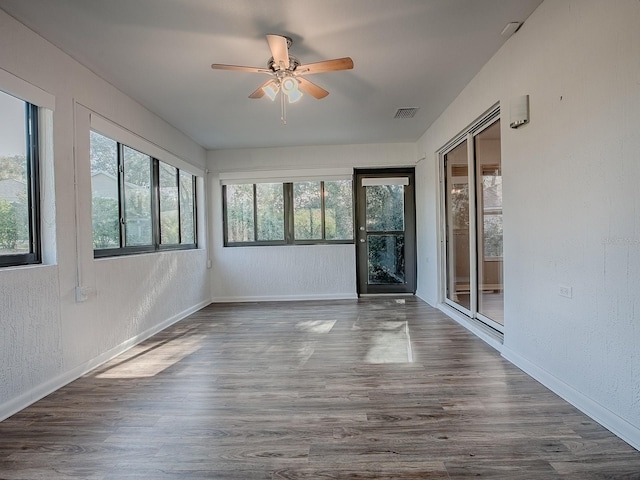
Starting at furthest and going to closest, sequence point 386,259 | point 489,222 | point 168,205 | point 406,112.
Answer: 1. point 386,259
2. point 168,205
3. point 406,112
4. point 489,222

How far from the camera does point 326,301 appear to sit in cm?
570

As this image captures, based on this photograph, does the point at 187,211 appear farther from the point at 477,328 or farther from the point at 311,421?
the point at 477,328

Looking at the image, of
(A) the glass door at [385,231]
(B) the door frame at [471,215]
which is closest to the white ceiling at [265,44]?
(B) the door frame at [471,215]

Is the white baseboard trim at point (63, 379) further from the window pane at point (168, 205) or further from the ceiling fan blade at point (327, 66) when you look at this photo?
the ceiling fan blade at point (327, 66)

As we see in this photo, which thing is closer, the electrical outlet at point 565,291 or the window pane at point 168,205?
the electrical outlet at point 565,291

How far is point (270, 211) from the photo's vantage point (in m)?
5.95

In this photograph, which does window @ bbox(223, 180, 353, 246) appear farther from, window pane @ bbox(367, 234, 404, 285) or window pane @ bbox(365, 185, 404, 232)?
window pane @ bbox(367, 234, 404, 285)

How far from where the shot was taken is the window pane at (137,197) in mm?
3641

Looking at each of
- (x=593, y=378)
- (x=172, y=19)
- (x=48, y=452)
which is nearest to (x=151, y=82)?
(x=172, y=19)

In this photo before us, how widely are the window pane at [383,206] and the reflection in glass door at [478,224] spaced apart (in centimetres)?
149

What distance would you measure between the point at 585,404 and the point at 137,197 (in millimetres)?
4234

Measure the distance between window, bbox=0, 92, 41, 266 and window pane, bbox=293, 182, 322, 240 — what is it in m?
3.81

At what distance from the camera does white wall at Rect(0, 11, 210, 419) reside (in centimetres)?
222

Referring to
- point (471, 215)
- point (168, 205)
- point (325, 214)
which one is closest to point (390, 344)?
point (471, 215)
